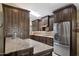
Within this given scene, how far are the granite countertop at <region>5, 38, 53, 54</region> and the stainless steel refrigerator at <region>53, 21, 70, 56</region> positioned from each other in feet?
0.38

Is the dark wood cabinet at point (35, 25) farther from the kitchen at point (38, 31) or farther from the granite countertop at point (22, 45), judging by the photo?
the granite countertop at point (22, 45)

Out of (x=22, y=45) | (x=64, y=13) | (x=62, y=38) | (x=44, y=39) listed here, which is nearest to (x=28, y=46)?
(x=22, y=45)

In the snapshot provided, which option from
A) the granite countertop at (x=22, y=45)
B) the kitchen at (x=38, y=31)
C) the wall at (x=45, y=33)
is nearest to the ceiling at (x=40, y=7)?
the kitchen at (x=38, y=31)

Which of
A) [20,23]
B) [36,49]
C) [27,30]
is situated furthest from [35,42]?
[20,23]

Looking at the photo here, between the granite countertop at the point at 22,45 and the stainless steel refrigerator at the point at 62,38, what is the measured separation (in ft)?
0.38

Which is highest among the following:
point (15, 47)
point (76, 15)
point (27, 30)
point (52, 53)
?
point (76, 15)

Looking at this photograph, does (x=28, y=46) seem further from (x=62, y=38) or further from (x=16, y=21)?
(x=62, y=38)

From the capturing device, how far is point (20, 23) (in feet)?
4.13

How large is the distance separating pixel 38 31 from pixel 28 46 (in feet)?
0.84

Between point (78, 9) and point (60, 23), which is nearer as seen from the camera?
point (78, 9)

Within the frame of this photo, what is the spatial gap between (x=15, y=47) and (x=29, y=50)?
0.64ft

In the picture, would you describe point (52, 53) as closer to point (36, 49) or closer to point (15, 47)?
point (36, 49)

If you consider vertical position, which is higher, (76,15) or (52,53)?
(76,15)

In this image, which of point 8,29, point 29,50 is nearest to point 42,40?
point 29,50
